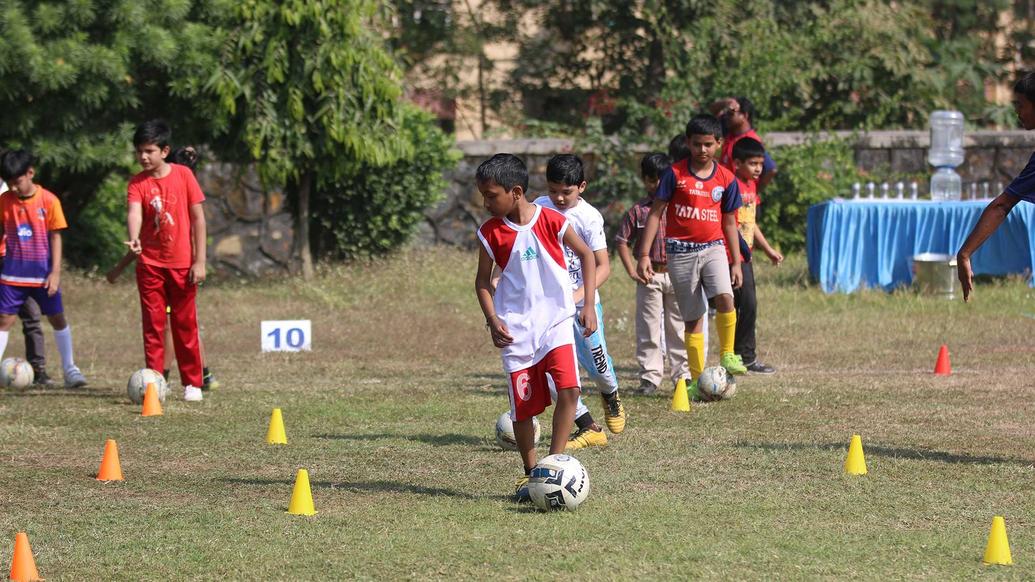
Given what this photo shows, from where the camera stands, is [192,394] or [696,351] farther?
[192,394]

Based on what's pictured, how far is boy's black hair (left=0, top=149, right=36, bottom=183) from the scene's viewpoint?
10977mm

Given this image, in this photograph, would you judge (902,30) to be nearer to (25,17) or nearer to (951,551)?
(25,17)

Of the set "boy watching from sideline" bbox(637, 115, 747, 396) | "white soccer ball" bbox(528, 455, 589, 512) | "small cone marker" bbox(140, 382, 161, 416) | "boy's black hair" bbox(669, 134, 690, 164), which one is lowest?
"small cone marker" bbox(140, 382, 161, 416)

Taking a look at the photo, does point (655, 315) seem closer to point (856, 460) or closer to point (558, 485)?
point (856, 460)

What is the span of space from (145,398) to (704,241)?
13.1ft

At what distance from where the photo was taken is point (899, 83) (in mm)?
22594

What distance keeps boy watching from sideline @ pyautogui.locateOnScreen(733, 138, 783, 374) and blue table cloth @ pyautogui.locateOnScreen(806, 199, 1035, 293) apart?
4.92 metres

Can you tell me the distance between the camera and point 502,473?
7.56 m

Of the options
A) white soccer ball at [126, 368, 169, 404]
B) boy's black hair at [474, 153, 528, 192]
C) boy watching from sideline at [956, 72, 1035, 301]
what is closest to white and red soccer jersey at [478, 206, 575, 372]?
boy's black hair at [474, 153, 528, 192]

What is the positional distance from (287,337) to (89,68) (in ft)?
16.0

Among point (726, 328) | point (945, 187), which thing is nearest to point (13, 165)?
point (726, 328)

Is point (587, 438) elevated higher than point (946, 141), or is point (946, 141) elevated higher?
point (946, 141)

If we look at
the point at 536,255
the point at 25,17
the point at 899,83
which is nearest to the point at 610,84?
the point at 899,83

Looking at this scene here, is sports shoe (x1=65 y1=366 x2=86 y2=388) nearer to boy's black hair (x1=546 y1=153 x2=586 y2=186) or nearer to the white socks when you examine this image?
the white socks
